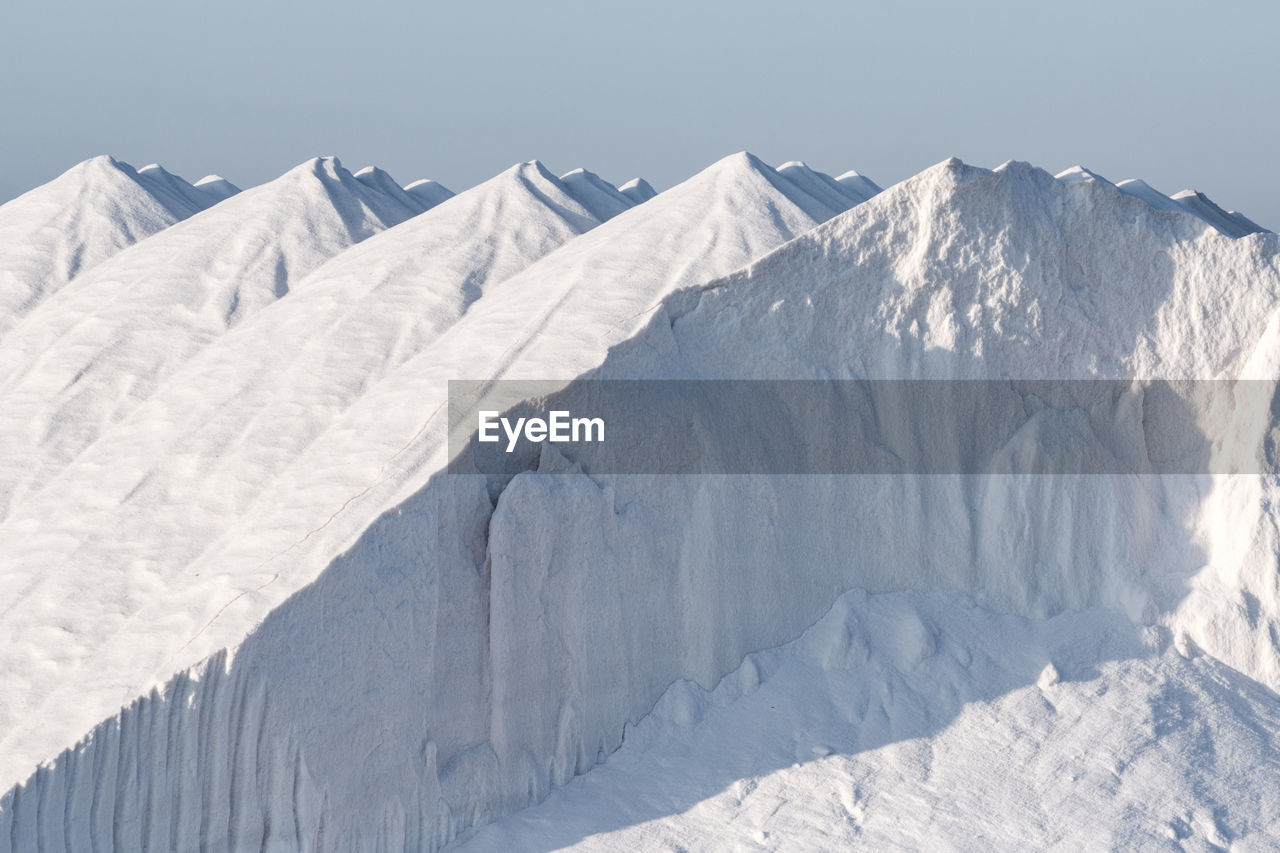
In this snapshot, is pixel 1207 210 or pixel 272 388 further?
pixel 1207 210

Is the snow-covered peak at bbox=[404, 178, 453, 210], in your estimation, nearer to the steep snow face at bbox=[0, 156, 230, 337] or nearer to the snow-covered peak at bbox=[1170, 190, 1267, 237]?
the steep snow face at bbox=[0, 156, 230, 337]

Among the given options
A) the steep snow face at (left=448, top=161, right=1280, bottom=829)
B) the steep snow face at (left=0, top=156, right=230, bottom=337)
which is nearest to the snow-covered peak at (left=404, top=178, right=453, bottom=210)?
the steep snow face at (left=0, top=156, right=230, bottom=337)

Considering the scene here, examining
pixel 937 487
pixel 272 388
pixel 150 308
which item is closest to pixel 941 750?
pixel 937 487

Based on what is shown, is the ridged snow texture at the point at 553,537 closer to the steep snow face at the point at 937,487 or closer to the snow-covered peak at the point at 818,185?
the steep snow face at the point at 937,487

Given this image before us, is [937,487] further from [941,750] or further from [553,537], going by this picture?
[553,537]

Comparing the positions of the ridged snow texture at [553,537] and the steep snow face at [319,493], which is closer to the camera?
the ridged snow texture at [553,537]

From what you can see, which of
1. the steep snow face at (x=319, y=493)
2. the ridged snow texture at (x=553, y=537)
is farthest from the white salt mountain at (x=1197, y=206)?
the ridged snow texture at (x=553, y=537)
